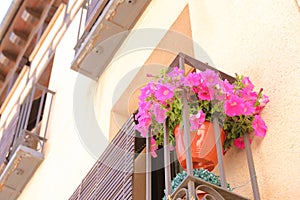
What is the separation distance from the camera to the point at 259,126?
101 inches

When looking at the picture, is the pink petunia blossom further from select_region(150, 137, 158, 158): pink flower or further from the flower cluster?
select_region(150, 137, 158, 158): pink flower

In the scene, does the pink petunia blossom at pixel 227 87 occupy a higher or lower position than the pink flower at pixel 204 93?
higher

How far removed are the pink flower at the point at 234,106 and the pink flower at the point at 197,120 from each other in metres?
0.11

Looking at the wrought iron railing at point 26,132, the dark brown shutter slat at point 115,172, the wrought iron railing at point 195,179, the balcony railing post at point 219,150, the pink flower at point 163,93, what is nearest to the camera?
the wrought iron railing at point 195,179

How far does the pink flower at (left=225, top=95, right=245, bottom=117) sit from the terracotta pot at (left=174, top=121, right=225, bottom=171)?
0.10 meters

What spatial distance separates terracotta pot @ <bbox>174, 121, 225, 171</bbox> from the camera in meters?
2.51

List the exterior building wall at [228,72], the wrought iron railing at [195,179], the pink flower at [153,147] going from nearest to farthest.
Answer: the wrought iron railing at [195,179] < the exterior building wall at [228,72] < the pink flower at [153,147]

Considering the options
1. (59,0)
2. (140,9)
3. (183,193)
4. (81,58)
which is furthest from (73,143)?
(59,0)

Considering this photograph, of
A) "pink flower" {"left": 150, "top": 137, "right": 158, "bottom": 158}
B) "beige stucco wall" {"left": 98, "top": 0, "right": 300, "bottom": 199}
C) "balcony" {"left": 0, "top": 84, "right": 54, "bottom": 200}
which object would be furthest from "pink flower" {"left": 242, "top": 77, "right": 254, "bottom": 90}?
"balcony" {"left": 0, "top": 84, "right": 54, "bottom": 200}

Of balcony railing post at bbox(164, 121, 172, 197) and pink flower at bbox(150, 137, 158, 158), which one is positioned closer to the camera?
balcony railing post at bbox(164, 121, 172, 197)

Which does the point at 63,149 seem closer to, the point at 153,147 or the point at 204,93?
the point at 153,147

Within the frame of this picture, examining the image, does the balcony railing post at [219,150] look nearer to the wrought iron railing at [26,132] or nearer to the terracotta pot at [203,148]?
the terracotta pot at [203,148]

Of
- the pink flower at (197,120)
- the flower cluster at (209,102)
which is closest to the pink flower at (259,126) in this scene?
the flower cluster at (209,102)

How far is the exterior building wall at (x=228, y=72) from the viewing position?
2.47 m
